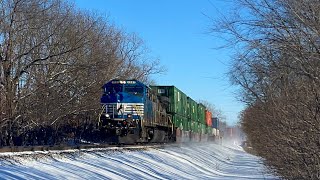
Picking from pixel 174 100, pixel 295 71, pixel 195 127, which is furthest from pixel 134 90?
pixel 195 127

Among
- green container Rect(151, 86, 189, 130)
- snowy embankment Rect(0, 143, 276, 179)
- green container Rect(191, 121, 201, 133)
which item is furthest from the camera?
green container Rect(191, 121, 201, 133)

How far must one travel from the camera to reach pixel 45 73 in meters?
29.5

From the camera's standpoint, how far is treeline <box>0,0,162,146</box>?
2434cm

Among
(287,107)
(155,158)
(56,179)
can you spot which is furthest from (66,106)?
(287,107)

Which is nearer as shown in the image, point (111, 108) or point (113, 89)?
point (111, 108)

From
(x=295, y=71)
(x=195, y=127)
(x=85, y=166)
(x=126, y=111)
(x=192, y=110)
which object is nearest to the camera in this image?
(x=295, y=71)

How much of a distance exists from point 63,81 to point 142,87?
7.07m

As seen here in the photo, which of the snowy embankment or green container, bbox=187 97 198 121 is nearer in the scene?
the snowy embankment

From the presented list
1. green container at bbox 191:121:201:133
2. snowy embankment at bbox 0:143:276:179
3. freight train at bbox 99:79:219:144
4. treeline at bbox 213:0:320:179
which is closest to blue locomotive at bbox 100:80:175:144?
freight train at bbox 99:79:219:144

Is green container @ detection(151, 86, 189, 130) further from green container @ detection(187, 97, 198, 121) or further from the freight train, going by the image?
green container @ detection(187, 97, 198, 121)

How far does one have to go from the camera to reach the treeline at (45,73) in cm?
2434

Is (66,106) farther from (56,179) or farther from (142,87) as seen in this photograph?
(56,179)

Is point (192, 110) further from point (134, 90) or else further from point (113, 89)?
A: point (113, 89)

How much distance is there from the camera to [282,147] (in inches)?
432
